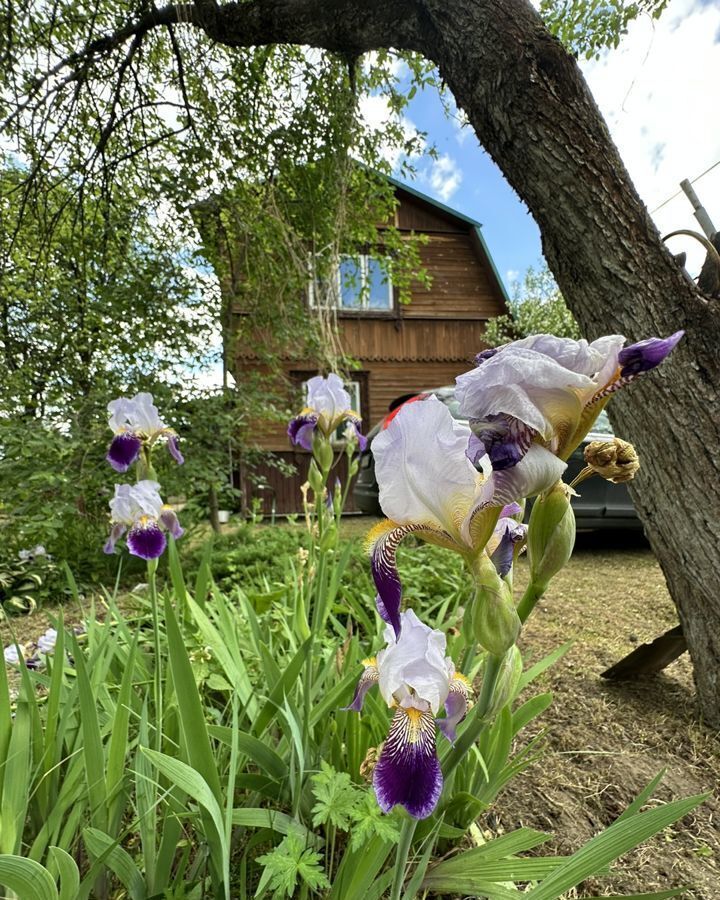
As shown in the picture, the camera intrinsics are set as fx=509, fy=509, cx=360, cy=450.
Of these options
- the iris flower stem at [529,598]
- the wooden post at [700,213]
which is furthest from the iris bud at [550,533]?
the wooden post at [700,213]

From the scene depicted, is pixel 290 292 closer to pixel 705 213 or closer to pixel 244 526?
pixel 244 526

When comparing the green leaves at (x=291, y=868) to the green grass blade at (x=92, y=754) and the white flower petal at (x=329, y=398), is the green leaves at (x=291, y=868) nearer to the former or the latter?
the green grass blade at (x=92, y=754)

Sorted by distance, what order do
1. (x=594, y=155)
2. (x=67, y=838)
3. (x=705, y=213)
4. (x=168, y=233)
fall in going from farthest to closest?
1. (x=168, y=233)
2. (x=705, y=213)
3. (x=594, y=155)
4. (x=67, y=838)

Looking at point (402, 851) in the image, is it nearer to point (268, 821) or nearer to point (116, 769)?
point (268, 821)

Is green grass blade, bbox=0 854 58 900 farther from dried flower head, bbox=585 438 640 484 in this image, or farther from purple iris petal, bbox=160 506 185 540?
purple iris petal, bbox=160 506 185 540

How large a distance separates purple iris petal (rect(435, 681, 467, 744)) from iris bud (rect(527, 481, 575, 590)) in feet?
0.79

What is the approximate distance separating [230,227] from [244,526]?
273 cm

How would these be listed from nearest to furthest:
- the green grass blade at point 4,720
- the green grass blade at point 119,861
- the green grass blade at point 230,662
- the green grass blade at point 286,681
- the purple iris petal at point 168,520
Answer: the green grass blade at point 119,861 < the green grass blade at point 4,720 < the green grass blade at point 286,681 < the green grass blade at point 230,662 < the purple iris petal at point 168,520

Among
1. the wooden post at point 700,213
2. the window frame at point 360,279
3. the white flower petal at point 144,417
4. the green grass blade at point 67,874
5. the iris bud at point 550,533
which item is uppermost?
the window frame at point 360,279

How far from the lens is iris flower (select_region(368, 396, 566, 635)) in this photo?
0.62 meters

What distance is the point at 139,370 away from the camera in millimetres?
4348

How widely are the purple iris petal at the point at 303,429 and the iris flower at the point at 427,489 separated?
1.30 meters

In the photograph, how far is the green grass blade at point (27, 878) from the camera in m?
0.74

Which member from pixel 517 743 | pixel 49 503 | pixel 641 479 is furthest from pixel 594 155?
pixel 49 503
